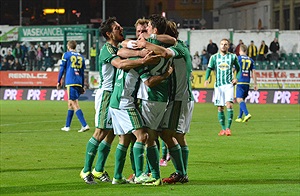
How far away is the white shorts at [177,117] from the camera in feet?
39.9

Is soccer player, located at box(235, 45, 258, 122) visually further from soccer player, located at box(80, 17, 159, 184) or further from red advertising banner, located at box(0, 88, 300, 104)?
soccer player, located at box(80, 17, 159, 184)

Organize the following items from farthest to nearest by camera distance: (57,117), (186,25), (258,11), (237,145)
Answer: (186,25) → (258,11) → (57,117) → (237,145)

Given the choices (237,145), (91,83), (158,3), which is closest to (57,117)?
(237,145)

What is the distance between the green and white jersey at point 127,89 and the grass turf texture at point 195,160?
1.09 metres

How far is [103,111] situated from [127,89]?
1.01 metres

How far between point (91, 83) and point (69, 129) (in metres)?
20.1

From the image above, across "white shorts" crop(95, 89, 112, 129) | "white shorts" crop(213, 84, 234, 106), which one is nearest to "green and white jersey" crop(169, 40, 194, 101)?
"white shorts" crop(95, 89, 112, 129)

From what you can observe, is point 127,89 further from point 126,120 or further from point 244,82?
point 244,82

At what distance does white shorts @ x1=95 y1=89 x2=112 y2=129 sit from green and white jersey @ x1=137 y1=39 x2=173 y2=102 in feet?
3.29

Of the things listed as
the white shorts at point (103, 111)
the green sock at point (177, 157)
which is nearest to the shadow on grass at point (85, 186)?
the green sock at point (177, 157)

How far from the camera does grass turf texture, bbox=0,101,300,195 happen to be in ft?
38.6

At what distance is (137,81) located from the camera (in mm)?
11789

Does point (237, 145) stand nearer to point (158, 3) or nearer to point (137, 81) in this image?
point (137, 81)

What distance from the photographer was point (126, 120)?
1177cm
